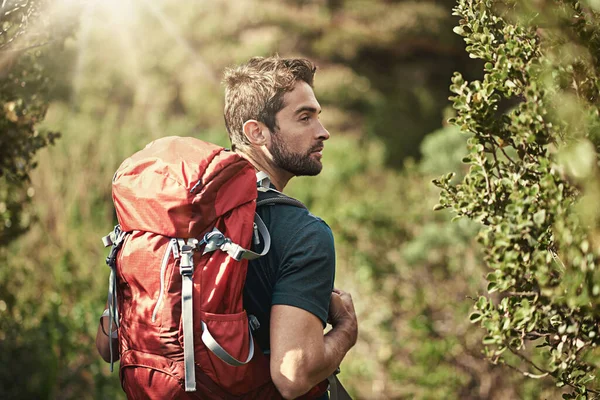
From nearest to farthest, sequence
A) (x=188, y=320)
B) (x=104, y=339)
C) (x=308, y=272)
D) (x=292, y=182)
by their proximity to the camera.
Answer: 1. (x=188, y=320)
2. (x=308, y=272)
3. (x=104, y=339)
4. (x=292, y=182)

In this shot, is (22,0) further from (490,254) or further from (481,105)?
(490,254)

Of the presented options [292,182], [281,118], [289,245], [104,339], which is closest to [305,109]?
[281,118]

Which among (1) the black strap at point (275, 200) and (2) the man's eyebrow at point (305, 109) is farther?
(2) the man's eyebrow at point (305, 109)


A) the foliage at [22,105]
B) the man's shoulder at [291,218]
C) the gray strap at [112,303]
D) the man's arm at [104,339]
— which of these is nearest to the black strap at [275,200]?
the man's shoulder at [291,218]

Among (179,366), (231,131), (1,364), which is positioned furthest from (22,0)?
(1,364)

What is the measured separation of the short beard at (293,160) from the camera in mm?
2191

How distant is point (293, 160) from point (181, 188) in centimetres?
50

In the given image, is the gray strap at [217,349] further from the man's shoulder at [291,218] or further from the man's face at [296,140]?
the man's face at [296,140]

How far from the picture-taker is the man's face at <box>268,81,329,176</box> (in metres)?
2.20

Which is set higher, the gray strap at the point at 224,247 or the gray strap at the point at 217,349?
the gray strap at the point at 224,247

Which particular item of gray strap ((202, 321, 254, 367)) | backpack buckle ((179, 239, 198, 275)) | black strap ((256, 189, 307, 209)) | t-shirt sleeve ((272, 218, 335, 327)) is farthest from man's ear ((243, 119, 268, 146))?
gray strap ((202, 321, 254, 367))

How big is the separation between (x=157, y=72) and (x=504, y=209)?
29.5 ft

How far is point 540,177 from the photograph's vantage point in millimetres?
1746

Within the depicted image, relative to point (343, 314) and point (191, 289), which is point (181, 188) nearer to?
point (191, 289)
